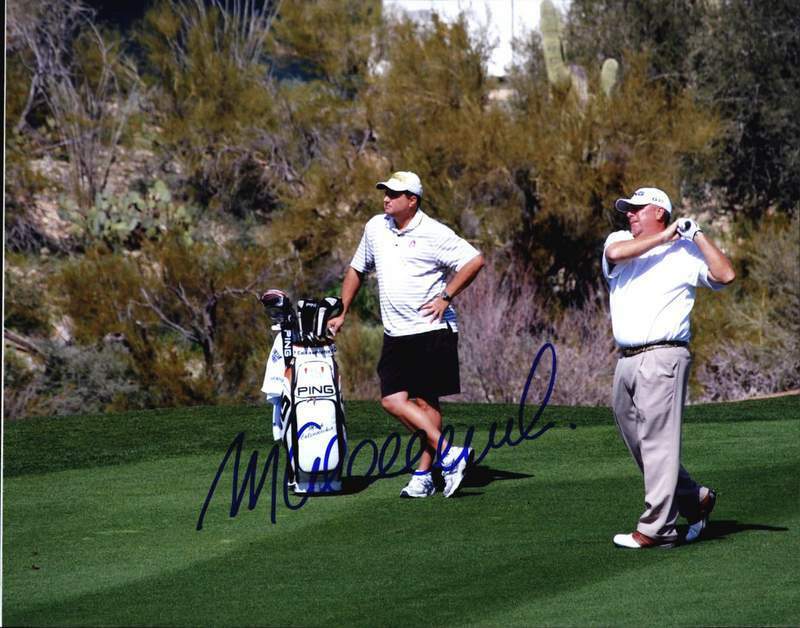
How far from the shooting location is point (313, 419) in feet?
30.5

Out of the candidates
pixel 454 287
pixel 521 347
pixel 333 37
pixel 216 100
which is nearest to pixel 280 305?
pixel 454 287

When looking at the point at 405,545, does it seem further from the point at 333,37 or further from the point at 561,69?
the point at 333,37

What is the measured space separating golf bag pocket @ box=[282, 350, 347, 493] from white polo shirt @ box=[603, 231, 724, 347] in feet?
7.71

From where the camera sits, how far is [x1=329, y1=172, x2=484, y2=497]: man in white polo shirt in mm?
9141

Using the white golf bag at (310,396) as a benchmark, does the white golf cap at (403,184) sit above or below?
above

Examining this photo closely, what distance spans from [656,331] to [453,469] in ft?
7.06

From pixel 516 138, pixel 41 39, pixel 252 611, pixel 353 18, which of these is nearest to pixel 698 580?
pixel 252 611

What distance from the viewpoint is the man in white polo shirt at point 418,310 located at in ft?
30.0

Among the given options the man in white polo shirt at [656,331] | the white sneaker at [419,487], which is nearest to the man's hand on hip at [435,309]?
the white sneaker at [419,487]

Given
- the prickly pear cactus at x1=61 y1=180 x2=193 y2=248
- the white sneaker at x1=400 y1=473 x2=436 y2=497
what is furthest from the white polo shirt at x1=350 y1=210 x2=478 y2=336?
the prickly pear cactus at x1=61 y1=180 x2=193 y2=248

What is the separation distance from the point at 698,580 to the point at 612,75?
22.2 m

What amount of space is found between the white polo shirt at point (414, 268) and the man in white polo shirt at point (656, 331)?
169 centimetres
